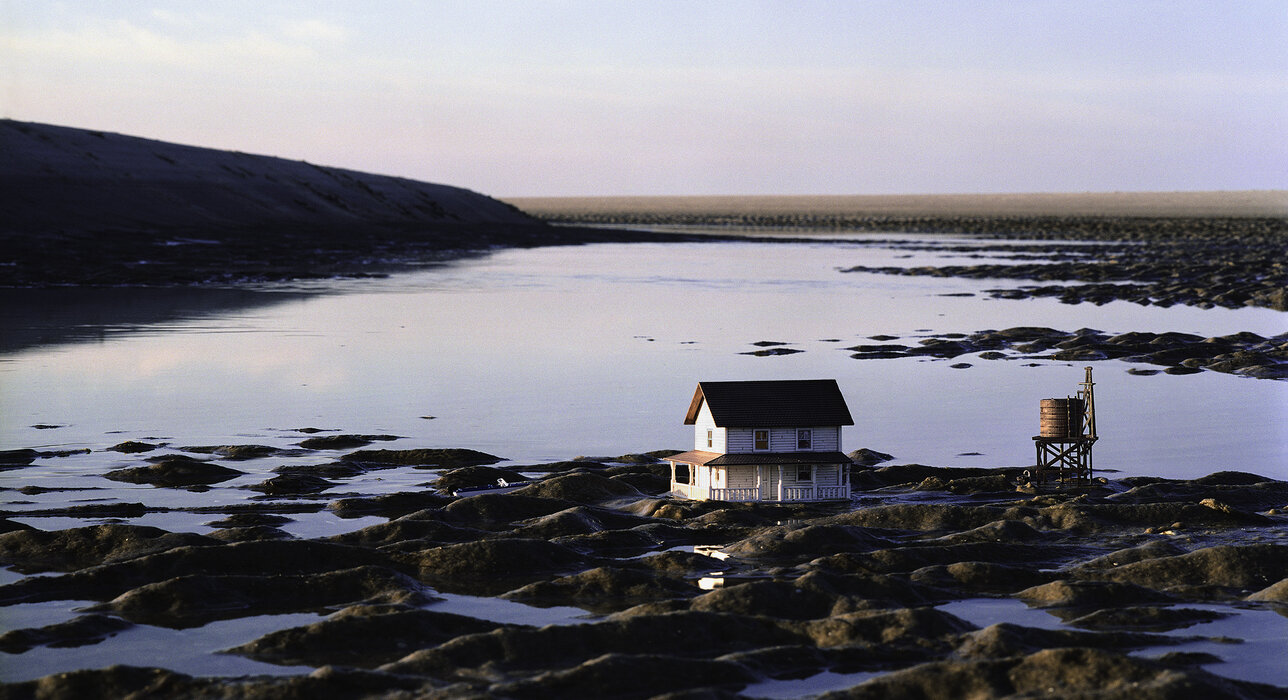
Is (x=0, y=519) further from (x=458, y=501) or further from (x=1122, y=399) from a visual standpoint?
(x=1122, y=399)

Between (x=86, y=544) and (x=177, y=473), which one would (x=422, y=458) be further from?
(x=86, y=544)

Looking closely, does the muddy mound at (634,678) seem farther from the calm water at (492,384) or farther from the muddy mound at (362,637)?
the muddy mound at (362,637)

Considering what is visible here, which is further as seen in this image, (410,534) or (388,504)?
(388,504)

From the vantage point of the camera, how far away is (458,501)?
38.5 metres

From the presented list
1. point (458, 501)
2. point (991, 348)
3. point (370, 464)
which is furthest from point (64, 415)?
point (991, 348)

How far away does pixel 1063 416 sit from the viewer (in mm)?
41875

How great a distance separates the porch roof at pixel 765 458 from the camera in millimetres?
39656

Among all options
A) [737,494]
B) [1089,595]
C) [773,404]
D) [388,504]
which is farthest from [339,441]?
[1089,595]

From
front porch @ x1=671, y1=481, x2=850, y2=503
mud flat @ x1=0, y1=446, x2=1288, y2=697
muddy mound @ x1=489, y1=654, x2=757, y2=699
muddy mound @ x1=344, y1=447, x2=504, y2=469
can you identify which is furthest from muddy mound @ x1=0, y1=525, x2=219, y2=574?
muddy mound @ x1=344, y1=447, x2=504, y2=469

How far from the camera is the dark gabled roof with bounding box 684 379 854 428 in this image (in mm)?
39625

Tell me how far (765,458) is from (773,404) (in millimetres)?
1416

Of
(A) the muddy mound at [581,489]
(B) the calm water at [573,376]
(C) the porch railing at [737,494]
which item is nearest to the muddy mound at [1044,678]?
(C) the porch railing at [737,494]

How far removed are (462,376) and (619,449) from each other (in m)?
22.6

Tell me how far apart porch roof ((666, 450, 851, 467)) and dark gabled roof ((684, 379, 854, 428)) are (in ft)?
2.73
